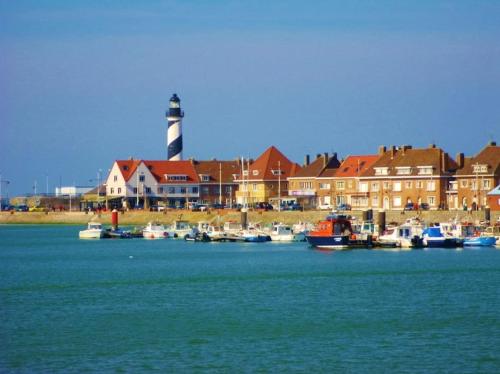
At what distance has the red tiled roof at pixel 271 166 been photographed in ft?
402

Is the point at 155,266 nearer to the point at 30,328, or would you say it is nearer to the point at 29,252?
the point at 29,252

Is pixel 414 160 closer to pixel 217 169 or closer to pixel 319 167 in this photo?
pixel 319 167

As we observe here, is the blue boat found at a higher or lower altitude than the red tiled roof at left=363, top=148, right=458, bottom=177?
lower

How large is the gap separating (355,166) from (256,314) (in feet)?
252

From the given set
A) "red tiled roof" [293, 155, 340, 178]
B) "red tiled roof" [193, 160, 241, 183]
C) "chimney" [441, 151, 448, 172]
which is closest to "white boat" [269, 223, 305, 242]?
"chimney" [441, 151, 448, 172]

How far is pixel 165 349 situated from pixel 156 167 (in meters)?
97.8

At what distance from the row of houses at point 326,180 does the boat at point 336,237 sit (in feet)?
83.7

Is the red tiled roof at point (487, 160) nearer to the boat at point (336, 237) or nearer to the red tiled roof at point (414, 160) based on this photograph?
the red tiled roof at point (414, 160)

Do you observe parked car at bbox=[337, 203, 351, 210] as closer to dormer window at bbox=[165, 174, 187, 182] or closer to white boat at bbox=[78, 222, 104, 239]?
white boat at bbox=[78, 222, 104, 239]

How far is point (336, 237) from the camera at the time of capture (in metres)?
69.4

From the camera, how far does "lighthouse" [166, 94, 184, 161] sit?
13262cm

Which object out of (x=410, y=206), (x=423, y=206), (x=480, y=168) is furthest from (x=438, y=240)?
(x=410, y=206)

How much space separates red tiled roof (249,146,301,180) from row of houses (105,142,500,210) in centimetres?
10

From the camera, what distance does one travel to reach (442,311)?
1532 inches
